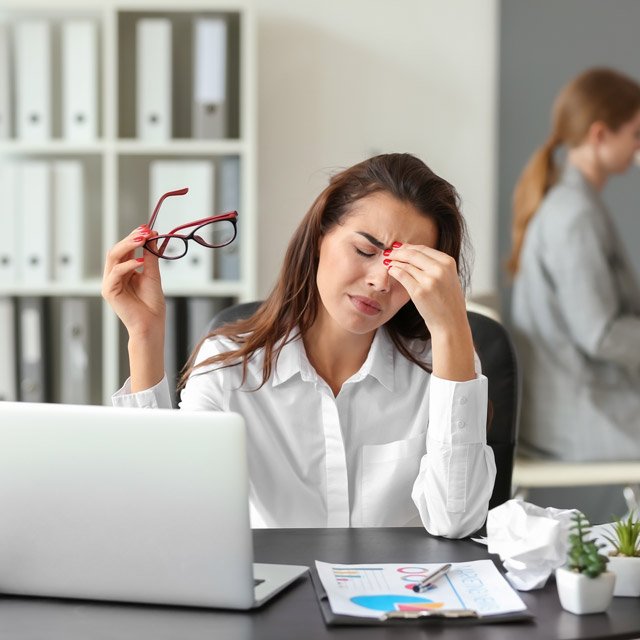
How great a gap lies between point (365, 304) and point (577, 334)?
1.20 m

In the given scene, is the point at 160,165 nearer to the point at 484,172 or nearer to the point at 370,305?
the point at 484,172

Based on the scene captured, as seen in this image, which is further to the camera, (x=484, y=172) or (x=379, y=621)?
(x=484, y=172)

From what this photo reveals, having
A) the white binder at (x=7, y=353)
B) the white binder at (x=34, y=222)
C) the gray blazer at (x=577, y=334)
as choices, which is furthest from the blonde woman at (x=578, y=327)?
the white binder at (x=7, y=353)

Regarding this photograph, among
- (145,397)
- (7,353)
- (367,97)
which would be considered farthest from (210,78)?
(145,397)

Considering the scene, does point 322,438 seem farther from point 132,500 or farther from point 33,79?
point 33,79

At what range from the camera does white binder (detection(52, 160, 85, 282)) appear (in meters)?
2.77

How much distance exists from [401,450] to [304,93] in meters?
1.76

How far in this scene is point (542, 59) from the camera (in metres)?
3.20

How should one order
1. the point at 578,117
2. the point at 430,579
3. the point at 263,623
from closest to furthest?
the point at 263,623
the point at 430,579
the point at 578,117

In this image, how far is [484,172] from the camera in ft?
10.1

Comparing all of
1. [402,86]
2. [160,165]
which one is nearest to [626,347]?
[402,86]

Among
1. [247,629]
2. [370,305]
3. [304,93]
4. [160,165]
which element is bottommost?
[247,629]

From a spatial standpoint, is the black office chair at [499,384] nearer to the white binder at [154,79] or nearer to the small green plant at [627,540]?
the small green plant at [627,540]

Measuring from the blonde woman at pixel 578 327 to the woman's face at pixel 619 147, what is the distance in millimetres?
30
